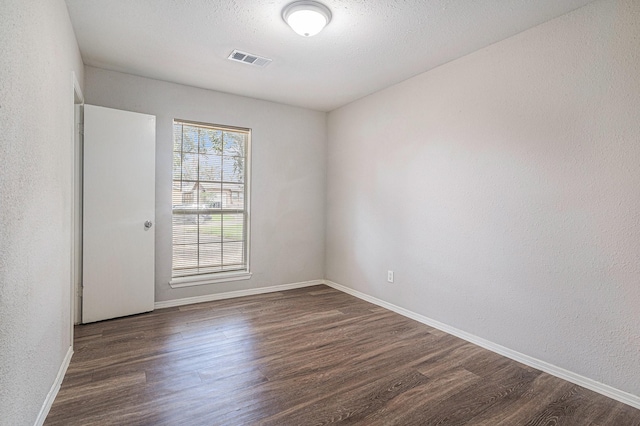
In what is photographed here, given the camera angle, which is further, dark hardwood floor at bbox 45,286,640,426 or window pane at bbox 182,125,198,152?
window pane at bbox 182,125,198,152

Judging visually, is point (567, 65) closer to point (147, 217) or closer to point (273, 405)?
point (273, 405)

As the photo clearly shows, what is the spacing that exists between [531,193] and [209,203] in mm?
3423

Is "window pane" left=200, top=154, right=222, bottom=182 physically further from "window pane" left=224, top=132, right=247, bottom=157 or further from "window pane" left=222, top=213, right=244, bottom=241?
"window pane" left=222, top=213, right=244, bottom=241

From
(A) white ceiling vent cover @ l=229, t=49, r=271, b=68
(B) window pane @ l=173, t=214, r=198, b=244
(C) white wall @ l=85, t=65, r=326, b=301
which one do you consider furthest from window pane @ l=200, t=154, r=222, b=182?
(A) white ceiling vent cover @ l=229, t=49, r=271, b=68

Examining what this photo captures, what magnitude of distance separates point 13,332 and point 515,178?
3207mm

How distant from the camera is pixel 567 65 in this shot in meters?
2.38

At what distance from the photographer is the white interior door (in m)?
3.24

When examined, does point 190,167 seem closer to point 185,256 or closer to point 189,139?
point 189,139

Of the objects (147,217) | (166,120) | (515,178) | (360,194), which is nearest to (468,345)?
(515,178)

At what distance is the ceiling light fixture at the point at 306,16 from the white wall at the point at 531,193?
146 centimetres

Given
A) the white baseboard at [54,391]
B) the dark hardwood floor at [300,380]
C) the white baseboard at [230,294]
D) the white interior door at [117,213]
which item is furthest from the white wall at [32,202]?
the white baseboard at [230,294]

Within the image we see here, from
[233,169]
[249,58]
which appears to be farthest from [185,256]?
[249,58]

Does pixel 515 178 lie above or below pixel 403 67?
below

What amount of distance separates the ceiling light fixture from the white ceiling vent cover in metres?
0.74
